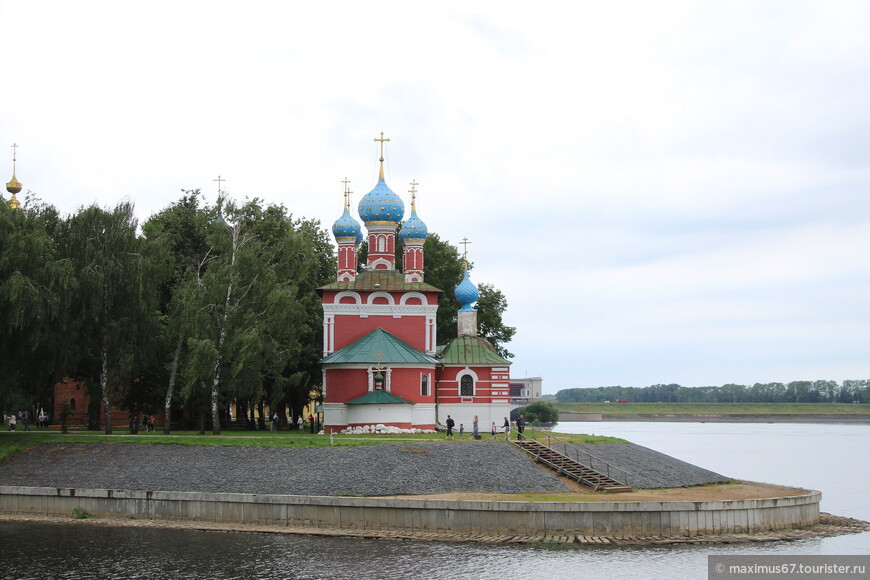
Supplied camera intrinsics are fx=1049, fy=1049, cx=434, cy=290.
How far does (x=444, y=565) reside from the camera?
28.5m

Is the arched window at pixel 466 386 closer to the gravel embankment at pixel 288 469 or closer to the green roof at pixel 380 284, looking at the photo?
the green roof at pixel 380 284

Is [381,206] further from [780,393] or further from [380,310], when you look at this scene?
[780,393]

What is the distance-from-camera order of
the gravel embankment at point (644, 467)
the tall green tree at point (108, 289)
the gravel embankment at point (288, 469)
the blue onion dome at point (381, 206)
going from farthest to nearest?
the blue onion dome at point (381, 206) < the tall green tree at point (108, 289) < the gravel embankment at point (644, 467) < the gravel embankment at point (288, 469)

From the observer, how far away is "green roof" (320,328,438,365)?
48.0m

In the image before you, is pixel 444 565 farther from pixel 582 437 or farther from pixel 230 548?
pixel 582 437

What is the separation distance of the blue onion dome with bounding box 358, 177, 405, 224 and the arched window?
9.11m

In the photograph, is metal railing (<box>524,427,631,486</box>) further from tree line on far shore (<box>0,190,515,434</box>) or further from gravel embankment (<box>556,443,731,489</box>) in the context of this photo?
tree line on far shore (<box>0,190,515,434</box>)

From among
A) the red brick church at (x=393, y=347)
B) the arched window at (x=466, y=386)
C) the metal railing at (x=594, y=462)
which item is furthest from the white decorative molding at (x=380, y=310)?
the metal railing at (x=594, y=462)

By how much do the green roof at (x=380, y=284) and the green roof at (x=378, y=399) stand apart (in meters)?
6.23

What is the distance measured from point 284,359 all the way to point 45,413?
15264 millimetres

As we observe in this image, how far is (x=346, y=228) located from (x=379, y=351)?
29.1 feet

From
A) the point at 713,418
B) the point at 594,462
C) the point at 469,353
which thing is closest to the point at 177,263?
the point at 469,353

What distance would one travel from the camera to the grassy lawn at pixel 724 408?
6462 inches

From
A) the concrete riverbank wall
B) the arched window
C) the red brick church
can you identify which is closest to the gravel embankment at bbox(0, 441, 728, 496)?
A: the concrete riverbank wall
